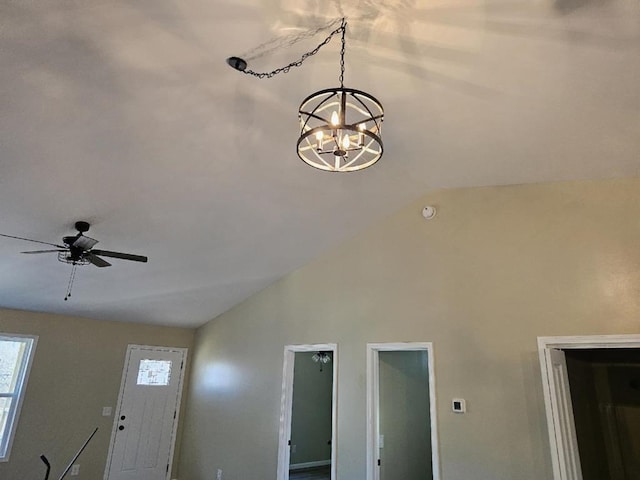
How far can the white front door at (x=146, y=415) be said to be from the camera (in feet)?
21.1

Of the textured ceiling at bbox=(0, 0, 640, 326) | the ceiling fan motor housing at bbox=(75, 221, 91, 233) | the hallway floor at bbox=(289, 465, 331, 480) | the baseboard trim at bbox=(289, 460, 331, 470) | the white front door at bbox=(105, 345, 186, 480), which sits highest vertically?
the textured ceiling at bbox=(0, 0, 640, 326)

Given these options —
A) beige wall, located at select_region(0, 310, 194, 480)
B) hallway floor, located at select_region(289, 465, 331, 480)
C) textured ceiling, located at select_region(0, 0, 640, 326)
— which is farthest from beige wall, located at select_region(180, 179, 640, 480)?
hallway floor, located at select_region(289, 465, 331, 480)

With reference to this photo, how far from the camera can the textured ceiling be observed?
2.45m

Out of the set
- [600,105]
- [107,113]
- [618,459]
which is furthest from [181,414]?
[600,105]

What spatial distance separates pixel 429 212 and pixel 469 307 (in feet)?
3.87

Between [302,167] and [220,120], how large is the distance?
0.97 m

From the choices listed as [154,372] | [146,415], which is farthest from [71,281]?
[146,415]

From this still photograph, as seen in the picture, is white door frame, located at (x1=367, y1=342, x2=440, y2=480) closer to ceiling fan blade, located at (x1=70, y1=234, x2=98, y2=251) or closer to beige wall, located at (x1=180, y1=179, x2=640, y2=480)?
beige wall, located at (x1=180, y1=179, x2=640, y2=480)

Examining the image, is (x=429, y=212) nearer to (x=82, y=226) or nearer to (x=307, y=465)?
(x=82, y=226)

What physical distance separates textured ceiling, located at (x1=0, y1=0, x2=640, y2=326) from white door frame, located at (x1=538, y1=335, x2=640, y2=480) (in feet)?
5.26

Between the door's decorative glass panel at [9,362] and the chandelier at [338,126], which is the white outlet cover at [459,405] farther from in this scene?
the door's decorative glass panel at [9,362]

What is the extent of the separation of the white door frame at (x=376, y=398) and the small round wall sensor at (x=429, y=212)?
145cm

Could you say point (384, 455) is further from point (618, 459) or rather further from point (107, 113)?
point (107, 113)

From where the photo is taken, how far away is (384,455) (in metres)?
5.02
